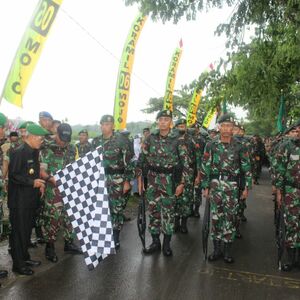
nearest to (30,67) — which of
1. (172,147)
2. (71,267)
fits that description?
(172,147)

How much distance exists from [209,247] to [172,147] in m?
1.89

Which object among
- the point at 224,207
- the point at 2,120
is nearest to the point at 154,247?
the point at 224,207

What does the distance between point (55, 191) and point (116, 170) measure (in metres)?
1.02

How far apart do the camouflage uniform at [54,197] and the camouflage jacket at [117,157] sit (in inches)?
20.2

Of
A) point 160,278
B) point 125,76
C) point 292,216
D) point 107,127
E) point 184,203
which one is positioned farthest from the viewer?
point 125,76

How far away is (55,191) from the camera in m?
5.18

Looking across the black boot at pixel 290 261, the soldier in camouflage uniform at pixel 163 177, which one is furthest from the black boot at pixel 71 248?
the black boot at pixel 290 261

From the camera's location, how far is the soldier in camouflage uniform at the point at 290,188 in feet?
16.7

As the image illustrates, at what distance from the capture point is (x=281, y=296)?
417 centimetres

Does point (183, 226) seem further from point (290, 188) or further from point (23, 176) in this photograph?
point (23, 176)

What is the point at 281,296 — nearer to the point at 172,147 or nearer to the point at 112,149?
the point at 172,147

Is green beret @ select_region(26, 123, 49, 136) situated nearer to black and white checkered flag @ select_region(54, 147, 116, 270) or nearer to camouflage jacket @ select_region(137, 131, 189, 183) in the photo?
black and white checkered flag @ select_region(54, 147, 116, 270)

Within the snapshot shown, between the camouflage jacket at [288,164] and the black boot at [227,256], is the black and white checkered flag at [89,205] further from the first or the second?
the camouflage jacket at [288,164]

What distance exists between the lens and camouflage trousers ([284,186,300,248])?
510 cm
